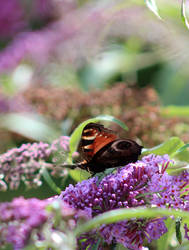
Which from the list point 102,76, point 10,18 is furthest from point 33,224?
point 10,18

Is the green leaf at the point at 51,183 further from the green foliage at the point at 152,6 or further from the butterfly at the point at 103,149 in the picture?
the green foliage at the point at 152,6

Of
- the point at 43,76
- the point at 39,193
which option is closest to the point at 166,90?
the point at 43,76

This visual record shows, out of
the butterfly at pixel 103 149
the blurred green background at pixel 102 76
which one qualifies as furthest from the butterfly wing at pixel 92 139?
the blurred green background at pixel 102 76

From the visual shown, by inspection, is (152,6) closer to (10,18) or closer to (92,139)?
(92,139)

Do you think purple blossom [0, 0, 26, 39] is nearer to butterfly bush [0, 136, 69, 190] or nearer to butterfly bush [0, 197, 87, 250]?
butterfly bush [0, 136, 69, 190]

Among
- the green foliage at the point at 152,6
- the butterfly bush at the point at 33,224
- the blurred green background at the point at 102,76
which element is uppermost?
the green foliage at the point at 152,6

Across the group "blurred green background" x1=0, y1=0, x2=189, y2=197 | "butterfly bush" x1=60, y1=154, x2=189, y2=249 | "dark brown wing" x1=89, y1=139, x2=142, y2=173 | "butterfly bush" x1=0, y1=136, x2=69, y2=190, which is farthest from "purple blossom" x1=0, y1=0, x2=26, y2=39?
"butterfly bush" x1=60, y1=154, x2=189, y2=249

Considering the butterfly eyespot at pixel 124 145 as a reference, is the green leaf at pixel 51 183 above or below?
below
